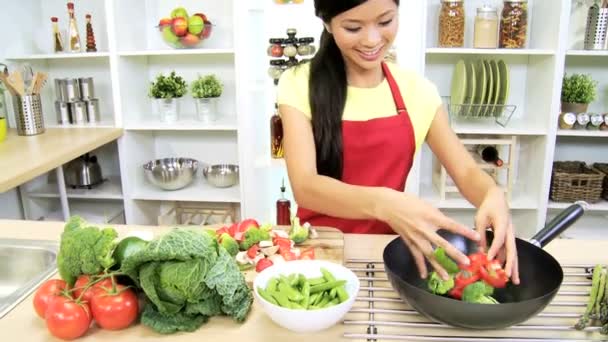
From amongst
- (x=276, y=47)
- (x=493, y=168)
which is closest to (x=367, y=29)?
(x=276, y=47)

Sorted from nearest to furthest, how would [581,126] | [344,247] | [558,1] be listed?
[344,247] → [558,1] → [581,126]

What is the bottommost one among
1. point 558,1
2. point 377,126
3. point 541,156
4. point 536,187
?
point 536,187

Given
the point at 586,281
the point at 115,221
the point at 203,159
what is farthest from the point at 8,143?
the point at 586,281

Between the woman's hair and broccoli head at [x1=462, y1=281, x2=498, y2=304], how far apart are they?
60 centimetres

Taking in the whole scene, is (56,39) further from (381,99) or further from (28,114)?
(381,99)

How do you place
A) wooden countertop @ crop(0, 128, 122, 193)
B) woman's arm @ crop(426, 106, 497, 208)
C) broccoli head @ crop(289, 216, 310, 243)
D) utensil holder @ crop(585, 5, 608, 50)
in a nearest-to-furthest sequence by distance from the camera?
broccoli head @ crop(289, 216, 310, 243)
woman's arm @ crop(426, 106, 497, 208)
wooden countertop @ crop(0, 128, 122, 193)
utensil holder @ crop(585, 5, 608, 50)

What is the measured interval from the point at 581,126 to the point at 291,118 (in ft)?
5.40

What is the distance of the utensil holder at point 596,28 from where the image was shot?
216 centimetres

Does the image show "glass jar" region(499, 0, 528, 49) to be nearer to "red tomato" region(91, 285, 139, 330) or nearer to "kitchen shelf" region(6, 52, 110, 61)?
"kitchen shelf" region(6, 52, 110, 61)

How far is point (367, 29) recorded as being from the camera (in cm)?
113

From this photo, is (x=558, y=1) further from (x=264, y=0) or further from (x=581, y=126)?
(x=264, y=0)

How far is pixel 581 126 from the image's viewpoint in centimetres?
231

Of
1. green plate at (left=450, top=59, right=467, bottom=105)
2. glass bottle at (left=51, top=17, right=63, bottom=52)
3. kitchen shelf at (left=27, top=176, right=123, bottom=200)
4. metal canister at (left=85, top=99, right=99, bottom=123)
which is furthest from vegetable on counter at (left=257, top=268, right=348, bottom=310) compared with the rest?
glass bottle at (left=51, top=17, right=63, bottom=52)

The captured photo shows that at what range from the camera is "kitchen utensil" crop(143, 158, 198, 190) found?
8.35ft
